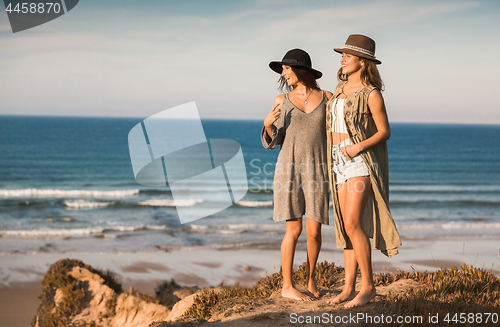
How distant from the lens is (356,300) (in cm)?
388

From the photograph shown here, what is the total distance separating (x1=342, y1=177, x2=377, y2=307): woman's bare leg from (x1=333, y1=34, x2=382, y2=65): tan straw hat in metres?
1.14

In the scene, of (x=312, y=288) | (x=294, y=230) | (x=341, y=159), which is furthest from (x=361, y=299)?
(x=341, y=159)

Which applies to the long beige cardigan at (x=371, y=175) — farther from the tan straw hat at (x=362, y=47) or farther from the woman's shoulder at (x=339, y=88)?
the tan straw hat at (x=362, y=47)

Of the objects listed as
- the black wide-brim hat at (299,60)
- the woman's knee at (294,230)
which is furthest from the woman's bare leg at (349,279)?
the black wide-brim hat at (299,60)

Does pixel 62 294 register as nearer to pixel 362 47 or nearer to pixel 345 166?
pixel 345 166

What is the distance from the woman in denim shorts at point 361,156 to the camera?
3701 mm

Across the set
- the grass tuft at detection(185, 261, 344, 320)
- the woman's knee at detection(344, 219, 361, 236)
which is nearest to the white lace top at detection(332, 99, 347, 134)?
the woman's knee at detection(344, 219, 361, 236)

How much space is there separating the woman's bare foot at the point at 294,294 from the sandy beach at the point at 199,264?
15.7 feet

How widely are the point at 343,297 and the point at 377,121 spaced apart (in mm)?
1801

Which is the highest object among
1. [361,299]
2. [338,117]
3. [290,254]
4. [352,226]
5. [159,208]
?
[338,117]

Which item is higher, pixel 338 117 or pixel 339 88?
pixel 339 88

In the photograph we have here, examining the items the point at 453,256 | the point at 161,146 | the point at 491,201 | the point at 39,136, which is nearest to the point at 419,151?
the point at 491,201

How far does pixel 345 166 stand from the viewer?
3.81 meters

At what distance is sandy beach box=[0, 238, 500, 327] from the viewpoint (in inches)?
383
